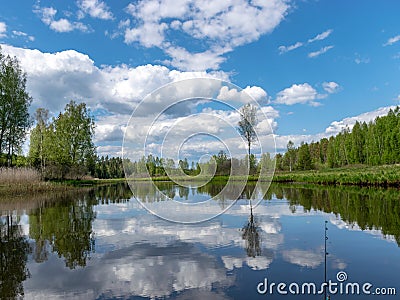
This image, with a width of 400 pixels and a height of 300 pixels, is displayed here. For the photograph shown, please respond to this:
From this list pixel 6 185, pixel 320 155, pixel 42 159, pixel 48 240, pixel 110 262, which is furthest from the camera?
pixel 320 155

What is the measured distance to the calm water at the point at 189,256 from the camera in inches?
217

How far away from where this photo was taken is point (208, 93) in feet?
42.8

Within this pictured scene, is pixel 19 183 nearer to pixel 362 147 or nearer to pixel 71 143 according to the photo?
pixel 71 143

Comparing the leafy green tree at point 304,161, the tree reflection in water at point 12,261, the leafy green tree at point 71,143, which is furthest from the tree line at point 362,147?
the tree reflection in water at point 12,261

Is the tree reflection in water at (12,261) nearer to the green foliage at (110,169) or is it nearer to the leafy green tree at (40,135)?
the leafy green tree at (40,135)

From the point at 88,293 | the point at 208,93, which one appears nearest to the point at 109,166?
the point at 208,93

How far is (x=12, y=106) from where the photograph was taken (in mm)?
31359

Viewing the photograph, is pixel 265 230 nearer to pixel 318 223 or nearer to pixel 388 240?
pixel 318 223

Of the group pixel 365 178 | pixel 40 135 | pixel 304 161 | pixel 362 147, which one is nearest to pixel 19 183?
pixel 40 135

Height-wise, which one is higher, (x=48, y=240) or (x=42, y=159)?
(x=42, y=159)

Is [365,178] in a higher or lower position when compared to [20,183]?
higher

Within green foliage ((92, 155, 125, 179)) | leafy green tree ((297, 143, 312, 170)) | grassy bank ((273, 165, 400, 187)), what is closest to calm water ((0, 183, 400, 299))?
grassy bank ((273, 165, 400, 187))

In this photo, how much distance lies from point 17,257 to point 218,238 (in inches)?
198

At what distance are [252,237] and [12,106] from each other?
30.1 meters
